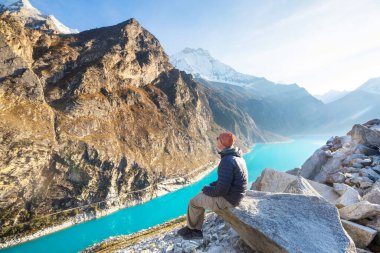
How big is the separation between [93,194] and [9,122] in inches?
1017

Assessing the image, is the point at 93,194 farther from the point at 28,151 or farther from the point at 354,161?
the point at 354,161

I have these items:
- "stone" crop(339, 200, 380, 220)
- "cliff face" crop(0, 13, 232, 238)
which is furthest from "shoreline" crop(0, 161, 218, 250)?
"stone" crop(339, 200, 380, 220)

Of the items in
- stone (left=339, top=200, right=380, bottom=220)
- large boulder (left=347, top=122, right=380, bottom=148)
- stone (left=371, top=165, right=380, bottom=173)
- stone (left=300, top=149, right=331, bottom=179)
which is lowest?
stone (left=300, top=149, right=331, bottom=179)

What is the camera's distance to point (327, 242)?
7.64m

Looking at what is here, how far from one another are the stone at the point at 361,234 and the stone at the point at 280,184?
6139 millimetres

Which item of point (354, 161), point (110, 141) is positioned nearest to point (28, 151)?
point (110, 141)

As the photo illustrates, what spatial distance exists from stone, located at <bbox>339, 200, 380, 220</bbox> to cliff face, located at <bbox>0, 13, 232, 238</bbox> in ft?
194

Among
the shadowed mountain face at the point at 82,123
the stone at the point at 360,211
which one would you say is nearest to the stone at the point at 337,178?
the stone at the point at 360,211

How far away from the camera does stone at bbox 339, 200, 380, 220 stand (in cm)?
939

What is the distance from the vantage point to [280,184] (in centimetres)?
1608

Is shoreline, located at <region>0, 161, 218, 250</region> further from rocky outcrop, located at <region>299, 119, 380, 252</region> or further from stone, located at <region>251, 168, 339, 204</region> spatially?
rocky outcrop, located at <region>299, 119, 380, 252</region>

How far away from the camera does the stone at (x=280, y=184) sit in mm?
15401

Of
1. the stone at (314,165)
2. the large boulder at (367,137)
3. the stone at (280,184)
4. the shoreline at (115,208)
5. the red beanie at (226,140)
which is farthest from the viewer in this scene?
the shoreline at (115,208)

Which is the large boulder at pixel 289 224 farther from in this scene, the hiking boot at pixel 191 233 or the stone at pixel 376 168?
the stone at pixel 376 168
